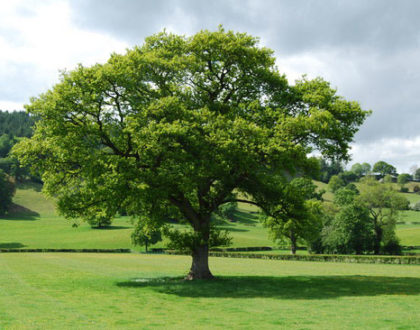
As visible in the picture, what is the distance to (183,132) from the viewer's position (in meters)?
23.8

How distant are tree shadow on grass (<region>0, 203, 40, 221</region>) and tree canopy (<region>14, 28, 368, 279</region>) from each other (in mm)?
121034

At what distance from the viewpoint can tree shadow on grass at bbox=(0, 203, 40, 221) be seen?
450ft

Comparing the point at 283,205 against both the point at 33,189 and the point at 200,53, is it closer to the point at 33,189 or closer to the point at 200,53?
the point at 200,53

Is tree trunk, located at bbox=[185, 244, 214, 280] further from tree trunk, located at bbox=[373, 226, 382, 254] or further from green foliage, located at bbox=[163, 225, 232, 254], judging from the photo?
tree trunk, located at bbox=[373, 226, 382, 254]

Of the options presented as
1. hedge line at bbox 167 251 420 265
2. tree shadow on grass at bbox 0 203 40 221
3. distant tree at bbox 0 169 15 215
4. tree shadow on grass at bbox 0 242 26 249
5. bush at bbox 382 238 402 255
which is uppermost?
distant tree at bbox 0 169 15 215

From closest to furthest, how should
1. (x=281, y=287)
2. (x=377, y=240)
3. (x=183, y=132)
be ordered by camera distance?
(x=183, y=132)
(x=281, y=287)
(x=377, y=240)

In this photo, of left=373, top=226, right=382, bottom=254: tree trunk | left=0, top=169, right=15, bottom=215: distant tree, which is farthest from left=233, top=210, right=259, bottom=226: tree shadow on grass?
left=0, top=169, right=15, bottom=215: distant tree

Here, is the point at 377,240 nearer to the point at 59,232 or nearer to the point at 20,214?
the point at 59,232

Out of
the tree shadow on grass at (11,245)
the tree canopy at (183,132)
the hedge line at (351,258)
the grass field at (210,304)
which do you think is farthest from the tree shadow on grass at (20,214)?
the tree canopy at (183,132)

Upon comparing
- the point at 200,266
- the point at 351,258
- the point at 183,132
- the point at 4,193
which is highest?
the point at 4,193

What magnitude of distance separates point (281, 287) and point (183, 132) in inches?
495

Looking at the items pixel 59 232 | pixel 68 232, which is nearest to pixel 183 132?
pixel 68 232

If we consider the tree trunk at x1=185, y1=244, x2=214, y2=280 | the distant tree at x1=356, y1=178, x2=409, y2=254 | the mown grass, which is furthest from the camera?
the mown grass

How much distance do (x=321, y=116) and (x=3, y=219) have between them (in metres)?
132
